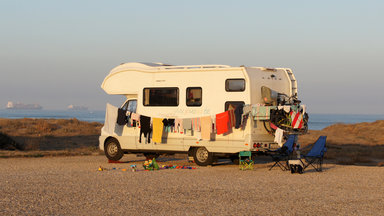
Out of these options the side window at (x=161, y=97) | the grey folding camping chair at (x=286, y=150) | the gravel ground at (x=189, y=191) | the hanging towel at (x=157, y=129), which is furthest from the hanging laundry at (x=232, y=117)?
the hanging towel at (x=157, y=129)

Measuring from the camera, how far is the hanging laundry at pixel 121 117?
1731 cm

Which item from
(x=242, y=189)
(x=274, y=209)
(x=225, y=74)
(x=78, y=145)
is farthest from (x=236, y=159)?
(x=78, y=145)

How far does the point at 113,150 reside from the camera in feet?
58.5

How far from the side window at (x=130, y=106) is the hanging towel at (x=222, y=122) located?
3.18 metres

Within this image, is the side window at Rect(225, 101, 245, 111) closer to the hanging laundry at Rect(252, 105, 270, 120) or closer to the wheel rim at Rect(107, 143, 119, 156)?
the hanging laundry at Rect(252, 105, 270, 120)

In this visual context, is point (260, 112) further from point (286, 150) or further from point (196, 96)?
point (196, 96)

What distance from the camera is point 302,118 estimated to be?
1495 cm

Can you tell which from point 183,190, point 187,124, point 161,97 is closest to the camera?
point 183,190

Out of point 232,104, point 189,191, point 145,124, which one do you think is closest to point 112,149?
point 145,124

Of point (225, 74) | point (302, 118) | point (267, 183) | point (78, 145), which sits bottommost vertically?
point (78, 145)

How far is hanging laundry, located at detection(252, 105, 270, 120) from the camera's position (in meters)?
14.9

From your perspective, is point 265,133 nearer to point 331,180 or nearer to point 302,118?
point 302,118

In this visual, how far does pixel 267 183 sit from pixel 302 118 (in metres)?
3.39

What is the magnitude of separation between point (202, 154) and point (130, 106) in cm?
293
